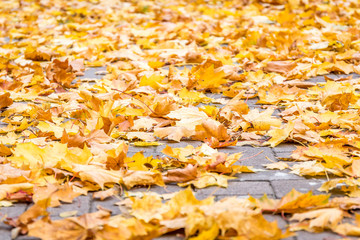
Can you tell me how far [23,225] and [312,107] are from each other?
180cm

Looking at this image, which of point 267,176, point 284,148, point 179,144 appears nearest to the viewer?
point 267,176

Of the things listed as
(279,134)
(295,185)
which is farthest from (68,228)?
(279,134)

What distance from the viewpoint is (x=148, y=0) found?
8.20 meters

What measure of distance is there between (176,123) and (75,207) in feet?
2.89

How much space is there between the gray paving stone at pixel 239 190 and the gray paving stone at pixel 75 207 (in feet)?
1.39

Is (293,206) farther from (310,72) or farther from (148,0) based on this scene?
(148,0)

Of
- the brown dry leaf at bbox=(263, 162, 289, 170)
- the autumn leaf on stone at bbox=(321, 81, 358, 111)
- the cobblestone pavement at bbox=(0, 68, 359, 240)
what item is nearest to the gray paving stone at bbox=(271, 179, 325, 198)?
the cobblestone pavement at bbox=(0, 68, 359, 240)

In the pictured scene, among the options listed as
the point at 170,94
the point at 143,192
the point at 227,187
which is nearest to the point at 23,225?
the point at 143,192

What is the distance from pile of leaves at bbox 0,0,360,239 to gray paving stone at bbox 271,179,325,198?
59mm

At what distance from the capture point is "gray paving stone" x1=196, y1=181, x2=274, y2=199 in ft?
6.11

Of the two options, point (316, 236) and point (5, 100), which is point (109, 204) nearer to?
point (316, 236)

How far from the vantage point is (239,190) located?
1.89 meters

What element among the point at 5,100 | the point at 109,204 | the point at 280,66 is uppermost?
the point at 109,204

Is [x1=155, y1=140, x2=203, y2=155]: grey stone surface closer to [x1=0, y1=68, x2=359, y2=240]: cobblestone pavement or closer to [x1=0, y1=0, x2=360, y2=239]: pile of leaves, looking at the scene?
[x1=0, y1=0, x2=360, y2=239]: pile of leaves
